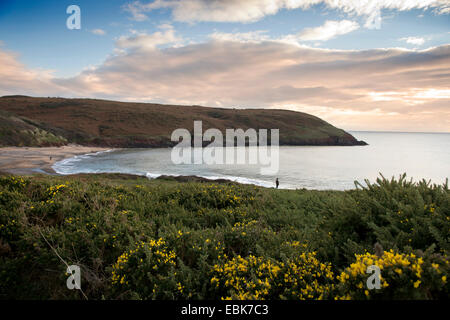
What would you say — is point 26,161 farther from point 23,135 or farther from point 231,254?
point 231,254

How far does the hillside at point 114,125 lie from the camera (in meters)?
79.5

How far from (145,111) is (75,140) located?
200 ft

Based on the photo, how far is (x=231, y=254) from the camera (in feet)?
16.6

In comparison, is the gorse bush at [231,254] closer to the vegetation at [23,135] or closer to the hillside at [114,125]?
the vegetation at [23,135]

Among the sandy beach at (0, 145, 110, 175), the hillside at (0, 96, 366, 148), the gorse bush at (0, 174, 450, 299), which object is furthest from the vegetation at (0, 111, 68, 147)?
the gorse bush at (0, 174, 450, 299)

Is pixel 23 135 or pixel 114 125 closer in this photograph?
pixel 23 135

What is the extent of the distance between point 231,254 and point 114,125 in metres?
134

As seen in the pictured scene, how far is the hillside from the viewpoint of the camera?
79.5 m

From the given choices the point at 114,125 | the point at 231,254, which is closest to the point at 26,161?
the point at 231,254

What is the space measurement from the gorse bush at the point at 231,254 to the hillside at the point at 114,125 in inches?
3201

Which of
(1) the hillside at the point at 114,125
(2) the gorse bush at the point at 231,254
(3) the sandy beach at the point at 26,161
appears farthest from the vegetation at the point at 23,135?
(2) the gorse bush at the point at 231,254

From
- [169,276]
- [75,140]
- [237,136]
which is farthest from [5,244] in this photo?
[237,136]
